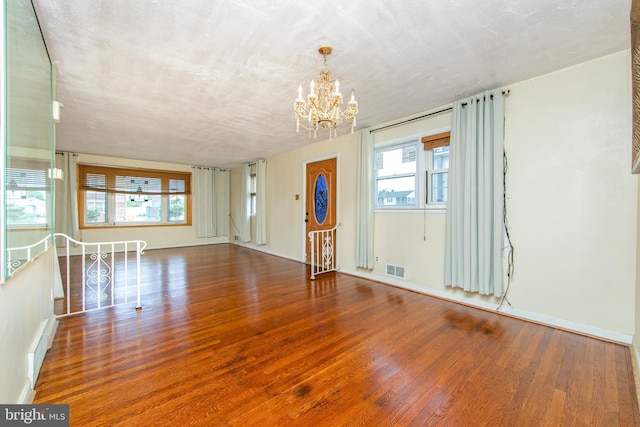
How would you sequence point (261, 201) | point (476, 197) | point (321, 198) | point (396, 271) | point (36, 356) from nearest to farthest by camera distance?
point (36, 356) → point (476, 197) → point (396, 271) → point (321, 198) → point (261, 201)

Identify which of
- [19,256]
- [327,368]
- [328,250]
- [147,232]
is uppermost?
[19,256]

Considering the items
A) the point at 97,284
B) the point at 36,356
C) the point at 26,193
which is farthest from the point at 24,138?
the point at 97,284

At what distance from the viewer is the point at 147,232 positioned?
726 cm

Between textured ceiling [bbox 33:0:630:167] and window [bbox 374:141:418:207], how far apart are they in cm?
58

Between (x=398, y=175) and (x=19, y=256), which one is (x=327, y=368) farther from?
(x=398, y=175)

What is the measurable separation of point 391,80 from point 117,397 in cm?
340

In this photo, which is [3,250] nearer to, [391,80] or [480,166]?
[391,80]

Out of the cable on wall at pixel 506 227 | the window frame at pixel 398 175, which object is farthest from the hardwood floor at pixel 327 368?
the window frame at pixel 398 175

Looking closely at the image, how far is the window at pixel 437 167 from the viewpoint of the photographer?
348cm

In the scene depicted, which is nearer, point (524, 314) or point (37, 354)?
point (37, 354)

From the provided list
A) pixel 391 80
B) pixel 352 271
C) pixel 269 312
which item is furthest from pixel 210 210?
pixel 391 80

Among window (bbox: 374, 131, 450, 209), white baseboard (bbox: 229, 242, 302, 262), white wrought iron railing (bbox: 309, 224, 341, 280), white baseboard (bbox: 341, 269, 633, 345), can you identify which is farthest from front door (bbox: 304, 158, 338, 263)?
white baseboard (bbox: 341, 269, 633, 345)

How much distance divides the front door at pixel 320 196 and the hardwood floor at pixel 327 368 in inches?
85.2

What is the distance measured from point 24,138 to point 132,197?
662cm
